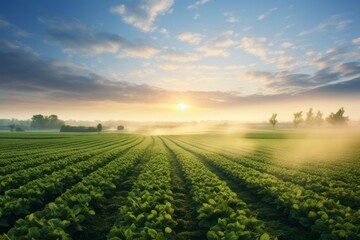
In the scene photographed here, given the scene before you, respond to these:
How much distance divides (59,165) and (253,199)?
17381 millimetres

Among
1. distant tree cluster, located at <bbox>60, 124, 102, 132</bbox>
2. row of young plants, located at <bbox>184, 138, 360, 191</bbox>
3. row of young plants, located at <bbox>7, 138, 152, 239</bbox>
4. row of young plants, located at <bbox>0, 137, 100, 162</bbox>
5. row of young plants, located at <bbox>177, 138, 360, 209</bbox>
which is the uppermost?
distant tree cluster, located at <bbox>60, 124, 102, 132</bbox>

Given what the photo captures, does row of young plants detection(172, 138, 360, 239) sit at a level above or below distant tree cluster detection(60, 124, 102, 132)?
below

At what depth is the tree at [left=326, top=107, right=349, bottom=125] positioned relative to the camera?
160 metres

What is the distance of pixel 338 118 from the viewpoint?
6339 inches

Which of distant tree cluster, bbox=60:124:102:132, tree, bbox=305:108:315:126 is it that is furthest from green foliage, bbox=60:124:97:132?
tree, bbox=305:108:315:126

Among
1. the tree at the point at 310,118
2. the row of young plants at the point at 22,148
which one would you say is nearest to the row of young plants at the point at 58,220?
the row of young plants at the point at 22,148

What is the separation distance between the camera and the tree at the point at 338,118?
160m

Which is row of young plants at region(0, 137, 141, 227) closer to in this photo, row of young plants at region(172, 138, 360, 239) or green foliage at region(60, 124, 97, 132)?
row of young plants at region(172, 138, 360, 239)

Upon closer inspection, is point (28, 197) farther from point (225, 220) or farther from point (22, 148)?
point (22, 148)

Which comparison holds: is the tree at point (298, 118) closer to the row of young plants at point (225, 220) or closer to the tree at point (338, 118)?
the tree at point (338, 118)

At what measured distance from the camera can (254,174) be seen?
18.3 meters

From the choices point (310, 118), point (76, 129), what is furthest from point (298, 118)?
point (76, 129)

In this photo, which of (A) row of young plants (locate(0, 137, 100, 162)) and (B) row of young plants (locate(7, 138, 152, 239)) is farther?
(A) row of young plants (locate(0, 137, 100, 162))

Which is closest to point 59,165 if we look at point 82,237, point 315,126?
point 82,237
